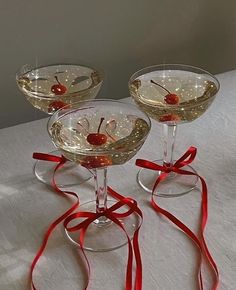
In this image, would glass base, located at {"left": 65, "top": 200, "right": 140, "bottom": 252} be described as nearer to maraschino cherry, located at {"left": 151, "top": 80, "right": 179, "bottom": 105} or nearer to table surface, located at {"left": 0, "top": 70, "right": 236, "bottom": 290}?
table surface, located at {"left": 0, "top": 70, "right": 236, "bottom": 290}

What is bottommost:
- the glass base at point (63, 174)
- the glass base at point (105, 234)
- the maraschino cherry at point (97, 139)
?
the glass base at point (63, 174)

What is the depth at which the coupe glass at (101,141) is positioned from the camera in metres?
0.75

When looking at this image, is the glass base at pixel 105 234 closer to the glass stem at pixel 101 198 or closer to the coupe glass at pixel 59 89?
the glass stem at pixel 101 198

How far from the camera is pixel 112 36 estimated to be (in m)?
1.36

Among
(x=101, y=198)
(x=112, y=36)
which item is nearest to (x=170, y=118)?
(x=101, y=198)

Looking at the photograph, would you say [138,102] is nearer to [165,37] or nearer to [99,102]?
[99,102]

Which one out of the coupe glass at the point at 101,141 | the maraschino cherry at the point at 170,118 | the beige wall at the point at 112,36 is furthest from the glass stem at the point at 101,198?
the beige wall at the point at 112,36

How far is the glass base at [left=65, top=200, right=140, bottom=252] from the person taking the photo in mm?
768

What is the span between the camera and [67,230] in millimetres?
798

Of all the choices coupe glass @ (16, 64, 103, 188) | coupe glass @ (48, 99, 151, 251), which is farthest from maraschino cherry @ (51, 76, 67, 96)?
coupe glass @ (48, 99, 151, 251)

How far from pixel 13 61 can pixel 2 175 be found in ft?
1.38

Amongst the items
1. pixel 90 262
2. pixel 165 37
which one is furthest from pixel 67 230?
pixel 165 37

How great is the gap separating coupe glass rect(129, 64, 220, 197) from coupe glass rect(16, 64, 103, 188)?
9 centimetres

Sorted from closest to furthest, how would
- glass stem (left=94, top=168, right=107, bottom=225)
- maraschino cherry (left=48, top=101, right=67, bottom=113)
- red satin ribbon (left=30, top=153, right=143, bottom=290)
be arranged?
red satin ribbon (left=30, top=153, right=143, bottom=290) → glass stem (left=94, top=168, right=107, bottom=225) → maraschino cherry (left=48, top=101, right=67, bottom=113)
